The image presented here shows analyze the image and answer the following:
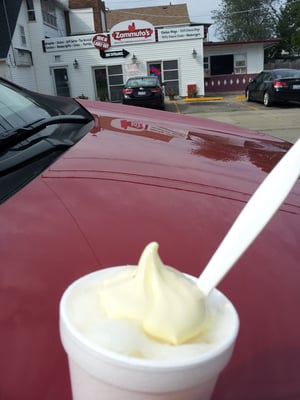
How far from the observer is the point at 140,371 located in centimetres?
50

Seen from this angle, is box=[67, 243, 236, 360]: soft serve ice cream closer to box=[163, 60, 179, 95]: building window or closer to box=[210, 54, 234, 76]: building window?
box=[163, 60, 179, 95]: building window

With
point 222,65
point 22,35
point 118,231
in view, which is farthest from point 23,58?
point 118,231

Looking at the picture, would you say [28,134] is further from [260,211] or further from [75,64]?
[75,64]

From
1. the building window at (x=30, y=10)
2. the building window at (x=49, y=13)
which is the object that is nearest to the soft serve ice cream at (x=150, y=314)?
the building window at (x=30, y=10)

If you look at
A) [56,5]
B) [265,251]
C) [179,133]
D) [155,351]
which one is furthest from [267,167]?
[56,5]

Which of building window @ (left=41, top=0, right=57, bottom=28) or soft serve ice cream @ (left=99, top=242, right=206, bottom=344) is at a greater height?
building window @ (left=41, top=0, right=57, bottom=28)

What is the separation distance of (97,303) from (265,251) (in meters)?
0.57

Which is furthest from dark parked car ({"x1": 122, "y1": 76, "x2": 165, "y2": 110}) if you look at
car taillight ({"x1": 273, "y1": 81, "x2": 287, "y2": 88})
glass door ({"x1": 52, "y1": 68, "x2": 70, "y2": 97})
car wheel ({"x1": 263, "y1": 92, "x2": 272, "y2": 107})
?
glass door ({"x1": 52, "y1": 68, "x2": 70, "y2": 97})

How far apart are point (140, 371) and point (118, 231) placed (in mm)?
572

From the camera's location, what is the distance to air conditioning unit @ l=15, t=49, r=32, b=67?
68.3 feet

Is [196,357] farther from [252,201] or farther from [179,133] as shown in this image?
[179,133]

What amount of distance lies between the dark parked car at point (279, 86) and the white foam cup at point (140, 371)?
1609 cm

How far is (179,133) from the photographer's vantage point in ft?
7.24

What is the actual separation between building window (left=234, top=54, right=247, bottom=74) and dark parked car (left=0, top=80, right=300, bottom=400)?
87.8 ft
